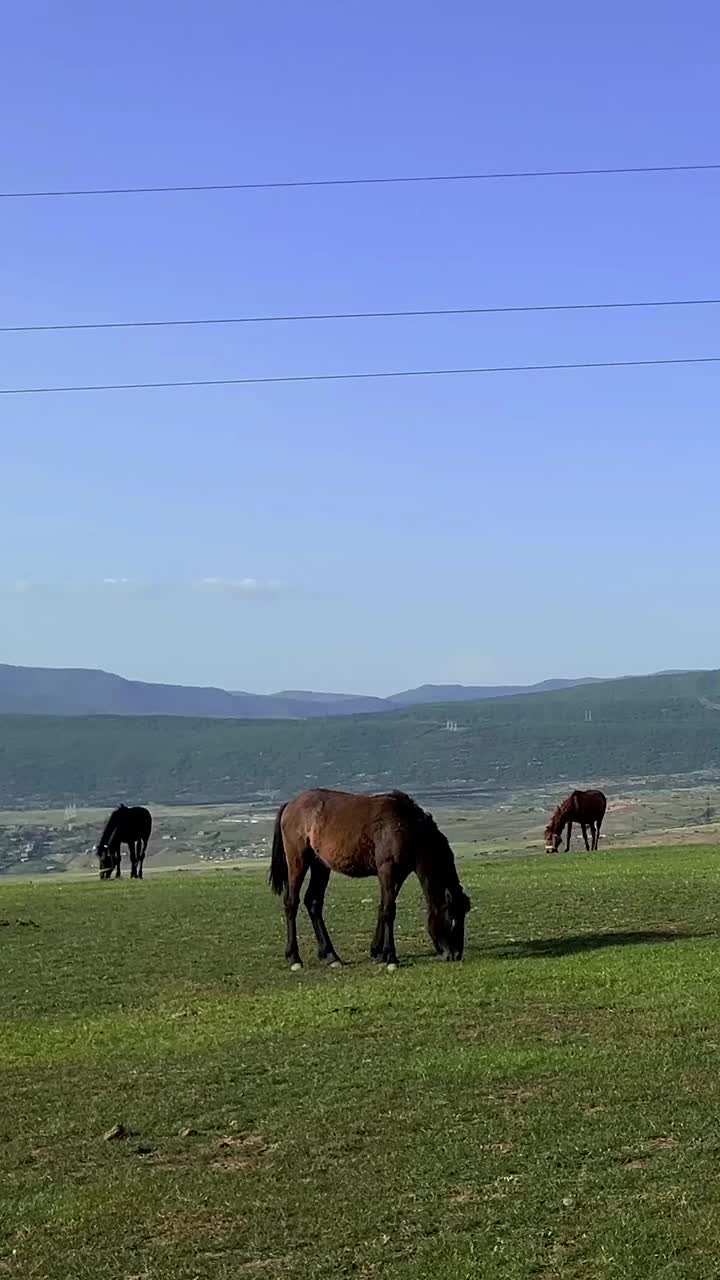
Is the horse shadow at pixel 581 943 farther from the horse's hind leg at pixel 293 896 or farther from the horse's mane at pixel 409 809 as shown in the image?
the horse's hind leg at pixel 293 896

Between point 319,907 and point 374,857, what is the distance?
1.34m

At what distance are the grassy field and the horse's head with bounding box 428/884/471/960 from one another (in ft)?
0.91

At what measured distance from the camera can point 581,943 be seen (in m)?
18.8

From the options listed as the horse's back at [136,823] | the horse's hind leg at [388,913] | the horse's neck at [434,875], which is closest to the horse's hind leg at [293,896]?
the horse's hind leg at [388,913]

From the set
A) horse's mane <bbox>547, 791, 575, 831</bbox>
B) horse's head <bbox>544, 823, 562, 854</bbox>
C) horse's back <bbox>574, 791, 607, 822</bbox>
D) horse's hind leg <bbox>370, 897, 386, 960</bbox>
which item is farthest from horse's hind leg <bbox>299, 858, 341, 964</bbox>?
horse's head <bbox>544, 823, 562, 854</bbox>

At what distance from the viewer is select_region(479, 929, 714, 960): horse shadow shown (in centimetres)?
1811

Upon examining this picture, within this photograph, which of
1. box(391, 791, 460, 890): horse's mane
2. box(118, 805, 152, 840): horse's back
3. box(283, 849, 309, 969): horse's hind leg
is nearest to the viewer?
box(391, 791, 460, 890): horse's mane

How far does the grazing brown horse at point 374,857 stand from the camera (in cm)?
1791

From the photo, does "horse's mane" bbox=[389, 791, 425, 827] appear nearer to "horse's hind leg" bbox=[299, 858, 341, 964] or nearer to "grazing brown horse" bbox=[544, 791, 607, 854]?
"horse's hind leg" bbox=[299, 858, 341, 964]

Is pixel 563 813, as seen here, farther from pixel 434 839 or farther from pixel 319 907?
pixel 434 839

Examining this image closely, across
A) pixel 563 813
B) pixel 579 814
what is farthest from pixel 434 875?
pixel 563 813

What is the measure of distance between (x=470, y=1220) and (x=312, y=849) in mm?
10476

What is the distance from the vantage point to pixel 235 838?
10150 cm

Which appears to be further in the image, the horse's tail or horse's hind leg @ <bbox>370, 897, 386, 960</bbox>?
the horse's tail
